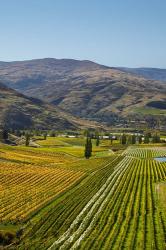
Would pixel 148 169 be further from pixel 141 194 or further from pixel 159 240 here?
pixel 159 240

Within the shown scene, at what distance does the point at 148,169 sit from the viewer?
121 m

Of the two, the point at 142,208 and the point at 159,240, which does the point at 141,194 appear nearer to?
the point at 142,208

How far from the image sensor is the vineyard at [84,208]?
50656mm

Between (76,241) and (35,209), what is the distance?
16383 mm

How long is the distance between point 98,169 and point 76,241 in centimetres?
6696

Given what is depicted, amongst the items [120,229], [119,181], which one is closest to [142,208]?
[120,229]

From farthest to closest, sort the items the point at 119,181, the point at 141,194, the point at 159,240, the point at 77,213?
the point at 119,181 < the point at 141,194 < the point at 77,213 < the point at 159,240

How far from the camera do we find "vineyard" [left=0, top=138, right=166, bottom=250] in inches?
1994

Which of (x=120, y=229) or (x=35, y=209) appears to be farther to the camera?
(x=35, y=209)

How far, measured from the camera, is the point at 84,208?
66.6 metres

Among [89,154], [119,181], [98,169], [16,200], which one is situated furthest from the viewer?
[89,154]

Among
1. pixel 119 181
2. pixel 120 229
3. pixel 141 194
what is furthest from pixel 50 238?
pixel 119 181

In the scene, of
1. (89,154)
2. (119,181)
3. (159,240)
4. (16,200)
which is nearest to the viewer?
(159,240)

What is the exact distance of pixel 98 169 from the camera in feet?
384
